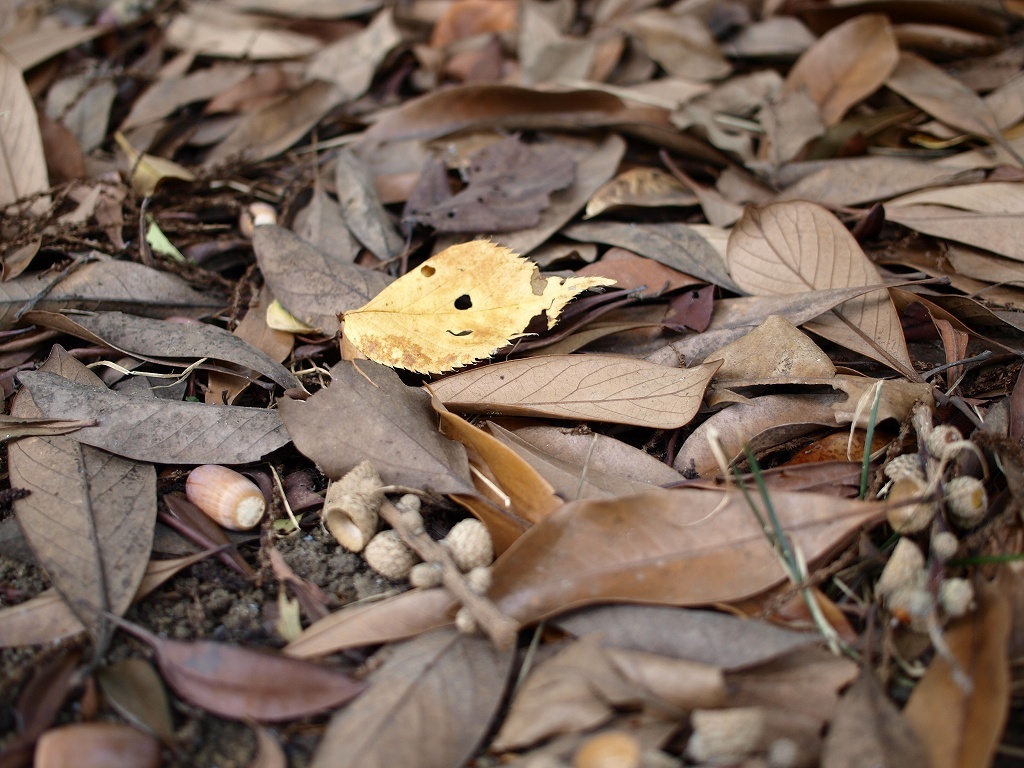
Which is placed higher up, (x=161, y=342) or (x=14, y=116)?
(x=14, y=116)

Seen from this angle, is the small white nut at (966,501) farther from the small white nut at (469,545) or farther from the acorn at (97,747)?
the acorn at (97,747)

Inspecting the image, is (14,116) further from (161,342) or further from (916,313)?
(916,313)

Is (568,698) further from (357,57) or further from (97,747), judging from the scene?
(357,57)

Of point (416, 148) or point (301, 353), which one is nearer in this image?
point (301, 353)

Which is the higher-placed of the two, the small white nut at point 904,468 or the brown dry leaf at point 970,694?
the small white nut at point 904,468

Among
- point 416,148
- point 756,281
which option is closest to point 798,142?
point 756,281

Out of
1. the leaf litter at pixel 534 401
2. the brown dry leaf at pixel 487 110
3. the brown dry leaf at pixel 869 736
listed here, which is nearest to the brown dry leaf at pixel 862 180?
the leaf litter at pixel 534 401
